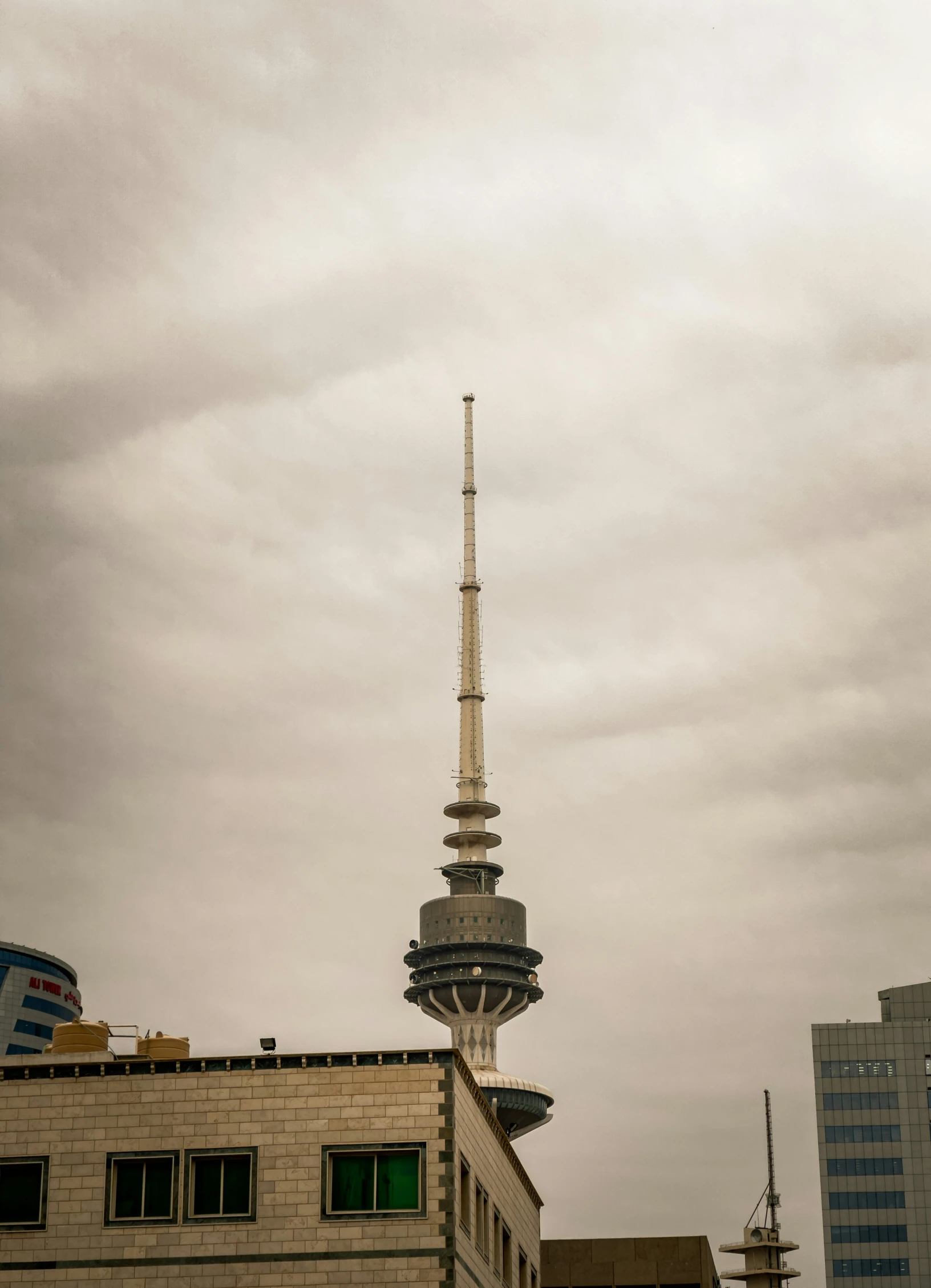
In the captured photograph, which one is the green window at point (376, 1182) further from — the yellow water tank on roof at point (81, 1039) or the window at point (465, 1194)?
the yellow water tank on roof at point (81, 1039)

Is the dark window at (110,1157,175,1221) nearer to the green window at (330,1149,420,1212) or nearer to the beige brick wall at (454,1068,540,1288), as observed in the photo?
the green window at (330,1149,420,1212)

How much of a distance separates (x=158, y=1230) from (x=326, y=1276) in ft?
18.3

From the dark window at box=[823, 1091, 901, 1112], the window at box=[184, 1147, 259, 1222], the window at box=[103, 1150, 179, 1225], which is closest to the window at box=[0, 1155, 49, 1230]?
the window at box=[103, 1150, 179, 1225]

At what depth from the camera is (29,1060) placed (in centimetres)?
6875

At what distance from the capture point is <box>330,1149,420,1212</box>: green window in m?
59.5

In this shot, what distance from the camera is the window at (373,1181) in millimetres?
59438

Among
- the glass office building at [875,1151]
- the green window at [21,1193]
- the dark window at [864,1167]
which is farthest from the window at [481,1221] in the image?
the dark window at [864,1167]

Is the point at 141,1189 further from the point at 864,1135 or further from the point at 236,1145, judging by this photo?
the point at 864,1135

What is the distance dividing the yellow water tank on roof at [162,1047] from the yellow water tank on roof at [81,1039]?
5.49 feet

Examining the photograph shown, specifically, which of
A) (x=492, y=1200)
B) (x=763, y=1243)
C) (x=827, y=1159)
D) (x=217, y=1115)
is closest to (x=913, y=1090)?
(x=827, y=1159)

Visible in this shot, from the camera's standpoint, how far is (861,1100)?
19725cm

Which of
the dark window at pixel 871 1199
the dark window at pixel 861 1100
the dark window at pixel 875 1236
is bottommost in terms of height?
the dark window at pixel 875 1236

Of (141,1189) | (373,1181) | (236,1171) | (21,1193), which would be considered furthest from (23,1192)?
(373,1181)

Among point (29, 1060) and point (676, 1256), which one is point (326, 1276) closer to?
point (29, 1060)
